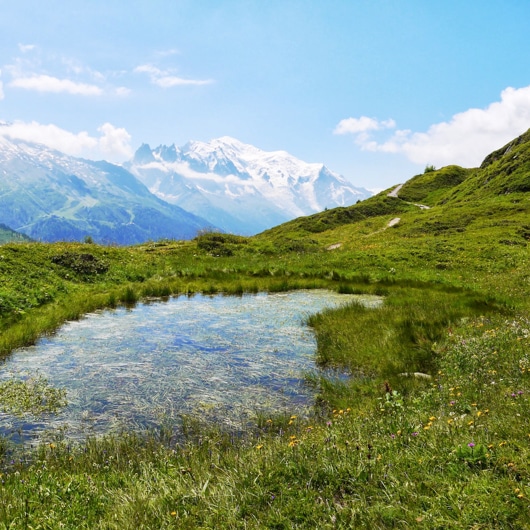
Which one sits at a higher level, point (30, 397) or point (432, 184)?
point (432, 184)

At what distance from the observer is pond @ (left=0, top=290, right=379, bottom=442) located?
892 centimetres

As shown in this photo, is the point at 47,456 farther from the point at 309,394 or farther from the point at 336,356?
the point at 336,356

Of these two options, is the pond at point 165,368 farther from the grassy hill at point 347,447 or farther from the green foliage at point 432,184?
the green foliage at point 432,184

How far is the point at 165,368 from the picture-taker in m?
11.9

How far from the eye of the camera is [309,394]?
10.4m

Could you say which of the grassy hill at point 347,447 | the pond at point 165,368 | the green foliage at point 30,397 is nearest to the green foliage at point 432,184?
the grassy hill at point 347,447

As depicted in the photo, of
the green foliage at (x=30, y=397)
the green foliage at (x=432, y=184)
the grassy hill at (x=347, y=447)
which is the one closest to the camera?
the grassy hill at (x=347, y=447)

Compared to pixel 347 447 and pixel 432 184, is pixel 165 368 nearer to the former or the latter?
pixel 347 447

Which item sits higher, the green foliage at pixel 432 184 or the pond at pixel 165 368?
the green foliage at pixel 432 184

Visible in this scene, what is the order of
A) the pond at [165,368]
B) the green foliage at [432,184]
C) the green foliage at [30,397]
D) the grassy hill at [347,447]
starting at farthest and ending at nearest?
the green foliage at [432,184]
the green foliage at [30,397]
the pond at [165,368]
the grassy hill at [347,447]

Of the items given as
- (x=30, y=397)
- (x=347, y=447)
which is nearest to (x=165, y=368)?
(x=30, y=397)

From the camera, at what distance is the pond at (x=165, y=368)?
351 inches

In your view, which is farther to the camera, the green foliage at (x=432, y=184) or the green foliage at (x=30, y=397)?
Result: the green foliage at (x=432, y=184)

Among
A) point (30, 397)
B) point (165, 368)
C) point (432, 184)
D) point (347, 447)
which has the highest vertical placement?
point (432, 184)
